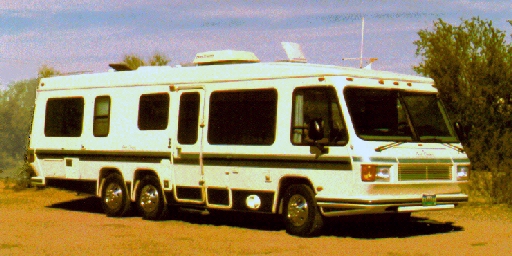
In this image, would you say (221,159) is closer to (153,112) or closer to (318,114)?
(153,112)

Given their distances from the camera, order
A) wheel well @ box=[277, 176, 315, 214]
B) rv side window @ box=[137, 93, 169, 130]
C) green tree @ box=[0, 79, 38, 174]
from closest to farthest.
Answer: wheel well @ box=[277, 176, 315, 214], rv side window @ box=[137, 93, 169, 130], green tree @ box=[0, 79, 38, 174]

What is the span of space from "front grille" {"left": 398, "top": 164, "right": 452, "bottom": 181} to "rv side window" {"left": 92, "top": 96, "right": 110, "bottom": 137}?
6372mm

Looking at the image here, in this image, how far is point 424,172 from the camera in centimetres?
1323

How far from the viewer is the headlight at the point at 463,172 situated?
13.7 m

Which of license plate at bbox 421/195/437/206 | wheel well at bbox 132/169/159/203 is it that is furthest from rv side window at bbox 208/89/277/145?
license plate at bbox 421/195/437/206

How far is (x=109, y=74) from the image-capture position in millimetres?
17391

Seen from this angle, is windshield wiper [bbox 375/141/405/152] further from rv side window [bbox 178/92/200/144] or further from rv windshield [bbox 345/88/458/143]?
rv side window [bbox 178/92/200/144]

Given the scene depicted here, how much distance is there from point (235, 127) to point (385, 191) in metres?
2.92

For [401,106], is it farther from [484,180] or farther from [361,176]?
[484,180]

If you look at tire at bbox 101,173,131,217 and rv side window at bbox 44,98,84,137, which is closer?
tire at bbox 101,173,131,217

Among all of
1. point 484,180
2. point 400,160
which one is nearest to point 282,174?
point 400,160

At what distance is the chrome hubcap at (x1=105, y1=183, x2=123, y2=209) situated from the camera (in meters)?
17.0

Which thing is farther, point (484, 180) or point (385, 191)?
point (484, 180)

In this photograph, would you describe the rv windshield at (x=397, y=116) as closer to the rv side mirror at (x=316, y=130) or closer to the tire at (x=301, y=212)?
the rv side mirror at (x=316, y=130)
